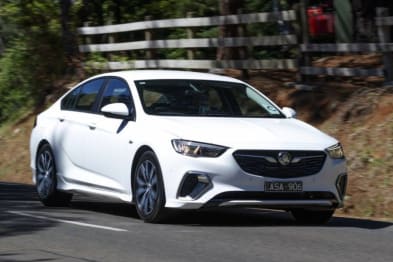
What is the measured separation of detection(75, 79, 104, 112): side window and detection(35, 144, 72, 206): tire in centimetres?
70

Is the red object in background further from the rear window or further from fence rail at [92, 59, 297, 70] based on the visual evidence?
the rear window

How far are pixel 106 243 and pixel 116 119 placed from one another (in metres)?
2.63

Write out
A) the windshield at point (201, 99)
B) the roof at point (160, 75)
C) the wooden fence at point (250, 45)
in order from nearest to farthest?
the windshield at point (201, 99), the roof at point (160, 75), the wooden fence at point (250, 45)

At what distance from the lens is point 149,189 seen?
11273 mm

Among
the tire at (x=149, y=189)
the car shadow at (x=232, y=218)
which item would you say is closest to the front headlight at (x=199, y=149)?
the tire at (x=149, y=189)

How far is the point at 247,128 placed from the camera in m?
11.3

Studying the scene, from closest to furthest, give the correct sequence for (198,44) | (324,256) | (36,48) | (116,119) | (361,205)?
(324,256)
(116,119)
(361,205)
(198,44)
(36,48)

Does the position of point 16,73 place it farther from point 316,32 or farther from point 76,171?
point 76,171

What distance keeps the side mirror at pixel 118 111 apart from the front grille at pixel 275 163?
161 cm

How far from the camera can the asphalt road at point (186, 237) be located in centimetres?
917

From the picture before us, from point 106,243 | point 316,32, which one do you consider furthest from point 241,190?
point 316,32

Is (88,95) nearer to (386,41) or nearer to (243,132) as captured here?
(243,132)

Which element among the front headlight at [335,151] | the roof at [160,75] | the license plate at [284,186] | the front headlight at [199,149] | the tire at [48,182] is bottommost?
the tire at [48,182]

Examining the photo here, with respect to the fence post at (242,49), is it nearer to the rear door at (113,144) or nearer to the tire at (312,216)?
the rear door at (113,144)
